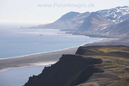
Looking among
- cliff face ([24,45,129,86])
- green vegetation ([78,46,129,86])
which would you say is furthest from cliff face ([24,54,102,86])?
green vegetation ([78,46,129,86])

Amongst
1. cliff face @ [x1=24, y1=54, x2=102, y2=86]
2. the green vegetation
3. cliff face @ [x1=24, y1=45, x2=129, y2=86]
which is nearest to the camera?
the green vegetation

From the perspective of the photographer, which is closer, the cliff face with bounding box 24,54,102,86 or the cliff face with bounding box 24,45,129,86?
the cliff face with bounding box 24,45,129,86

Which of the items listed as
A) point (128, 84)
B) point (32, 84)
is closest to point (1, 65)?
point (32, 84)

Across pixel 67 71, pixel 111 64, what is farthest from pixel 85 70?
pixel 67 71

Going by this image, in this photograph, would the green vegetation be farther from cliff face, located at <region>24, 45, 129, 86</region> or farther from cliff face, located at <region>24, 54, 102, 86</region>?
cliff face, located at <region>24, 54, 102, 86</region>

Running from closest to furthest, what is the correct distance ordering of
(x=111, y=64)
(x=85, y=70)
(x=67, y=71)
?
1. (x=85, y=70)
2. (x=111, y=64)
3. (x=67, y=71)

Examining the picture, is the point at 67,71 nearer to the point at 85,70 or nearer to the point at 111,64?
the point at 85,70

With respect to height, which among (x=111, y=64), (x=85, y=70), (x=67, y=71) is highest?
(x=111, y=64)

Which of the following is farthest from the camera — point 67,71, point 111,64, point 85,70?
point 67,71
